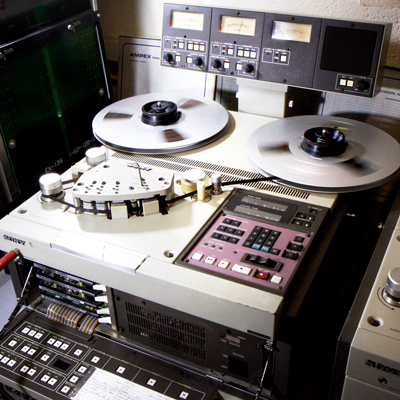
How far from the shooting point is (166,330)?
4.04 ft

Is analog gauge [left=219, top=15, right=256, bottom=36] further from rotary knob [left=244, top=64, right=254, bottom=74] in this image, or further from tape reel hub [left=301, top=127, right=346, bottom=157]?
tape reel hub [left=301, top=127, right=346, bottom=157]

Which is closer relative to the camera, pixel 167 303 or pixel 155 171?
pixel 167 303

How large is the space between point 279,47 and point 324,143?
0.41 m

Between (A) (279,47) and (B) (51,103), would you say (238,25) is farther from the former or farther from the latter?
(B) (51,103)

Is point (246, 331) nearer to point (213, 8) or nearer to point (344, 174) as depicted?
point (344, 174)

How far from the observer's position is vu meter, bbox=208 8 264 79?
161 cm

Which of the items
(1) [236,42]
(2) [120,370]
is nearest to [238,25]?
(1) [236,42]

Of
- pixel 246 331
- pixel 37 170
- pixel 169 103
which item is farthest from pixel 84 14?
pixel 246 331

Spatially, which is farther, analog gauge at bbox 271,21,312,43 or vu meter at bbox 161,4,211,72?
vu meter at bbox 161,4,211,72

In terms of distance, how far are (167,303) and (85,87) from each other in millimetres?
1070

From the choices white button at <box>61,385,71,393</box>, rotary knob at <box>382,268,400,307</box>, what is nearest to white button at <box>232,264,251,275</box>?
rotary knob at <box>382,268,400,307</box>

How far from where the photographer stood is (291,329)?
1.05 meters

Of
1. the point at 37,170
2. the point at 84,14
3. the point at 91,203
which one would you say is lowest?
the point at 37,170

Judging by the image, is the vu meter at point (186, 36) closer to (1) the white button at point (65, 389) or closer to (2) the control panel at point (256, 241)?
(2) the control panel at point (256, 241)
